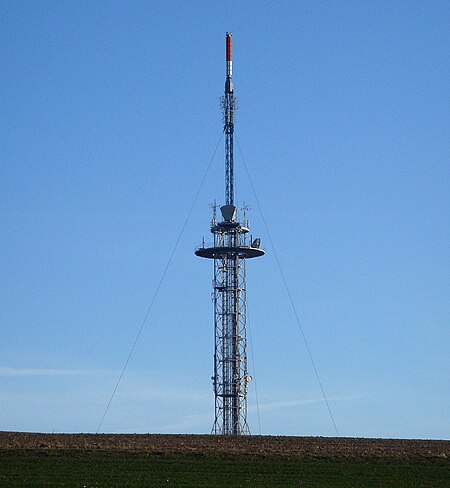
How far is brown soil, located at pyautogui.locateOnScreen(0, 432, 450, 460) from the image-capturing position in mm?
62281

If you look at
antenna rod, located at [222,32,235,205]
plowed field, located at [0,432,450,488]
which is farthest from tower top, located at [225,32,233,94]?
plowed field, located at [0,432,450,488]

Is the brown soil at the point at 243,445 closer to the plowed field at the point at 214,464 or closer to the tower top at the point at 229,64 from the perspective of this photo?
the plowed field at the point at 214,464

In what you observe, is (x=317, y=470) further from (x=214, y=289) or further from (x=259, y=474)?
(x=214, y=289)

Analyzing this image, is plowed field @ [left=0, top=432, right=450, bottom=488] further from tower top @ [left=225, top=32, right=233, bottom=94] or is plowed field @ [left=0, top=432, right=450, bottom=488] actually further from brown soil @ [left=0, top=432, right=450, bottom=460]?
tower top @ [left=225, top=32, right=233, bottom=94]

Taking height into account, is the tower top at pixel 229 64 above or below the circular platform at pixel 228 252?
above

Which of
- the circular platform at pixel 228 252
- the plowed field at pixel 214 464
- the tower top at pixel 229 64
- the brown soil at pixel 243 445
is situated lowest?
the plowed field at pixel 214 464

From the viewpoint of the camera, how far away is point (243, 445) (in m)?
67.8

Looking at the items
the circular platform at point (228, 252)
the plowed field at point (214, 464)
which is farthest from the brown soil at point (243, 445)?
the circular platform at point (228, 252)

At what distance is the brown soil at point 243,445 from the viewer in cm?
6228

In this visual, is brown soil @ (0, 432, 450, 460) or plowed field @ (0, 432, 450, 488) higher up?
brown soil @ (0, 432, 450, 460)

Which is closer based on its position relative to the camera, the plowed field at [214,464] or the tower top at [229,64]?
the plowed field at [214,464]

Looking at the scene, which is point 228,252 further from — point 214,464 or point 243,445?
point 214,464

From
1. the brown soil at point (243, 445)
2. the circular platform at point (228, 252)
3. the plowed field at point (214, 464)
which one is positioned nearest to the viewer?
the plowed field at point (214, 464)

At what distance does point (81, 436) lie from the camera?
75688 mm
